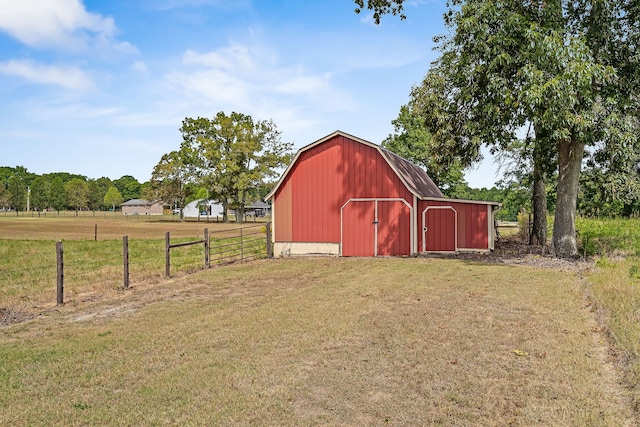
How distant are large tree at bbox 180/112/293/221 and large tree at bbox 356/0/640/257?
138 ft

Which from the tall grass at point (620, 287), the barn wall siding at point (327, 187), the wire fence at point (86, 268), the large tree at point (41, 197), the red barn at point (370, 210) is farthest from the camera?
the large tree at point (41, 197)

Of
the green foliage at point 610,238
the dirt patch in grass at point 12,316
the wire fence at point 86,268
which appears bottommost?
the dirt patch in grass at point 12,316

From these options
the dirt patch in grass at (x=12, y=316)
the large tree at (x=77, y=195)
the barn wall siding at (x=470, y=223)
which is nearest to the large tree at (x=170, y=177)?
the large tree at (x=77, y=195)

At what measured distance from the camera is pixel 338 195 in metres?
19.5

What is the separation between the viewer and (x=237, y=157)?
58469mm

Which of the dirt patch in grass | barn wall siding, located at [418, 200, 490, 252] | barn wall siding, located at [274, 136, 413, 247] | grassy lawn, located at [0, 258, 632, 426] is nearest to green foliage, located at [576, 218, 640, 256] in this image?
barn wall siding, located at [418, 200, 490, 252]

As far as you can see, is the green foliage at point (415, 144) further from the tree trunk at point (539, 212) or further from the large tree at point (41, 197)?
the large tree at point (41, 197)

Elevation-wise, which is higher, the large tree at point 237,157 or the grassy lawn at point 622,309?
the large tree at point 237,157

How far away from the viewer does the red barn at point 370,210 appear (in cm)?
1895

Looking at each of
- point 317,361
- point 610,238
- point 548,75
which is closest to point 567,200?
point 610,238

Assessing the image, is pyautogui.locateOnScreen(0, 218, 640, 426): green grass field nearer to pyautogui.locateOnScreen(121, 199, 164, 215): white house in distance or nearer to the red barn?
the red barn

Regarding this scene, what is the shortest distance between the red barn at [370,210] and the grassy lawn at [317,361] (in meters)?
8.38

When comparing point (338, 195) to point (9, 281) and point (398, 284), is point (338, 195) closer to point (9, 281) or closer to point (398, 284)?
point (398, 284)

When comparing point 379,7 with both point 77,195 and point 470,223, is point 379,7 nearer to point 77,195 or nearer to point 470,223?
point 470,223
